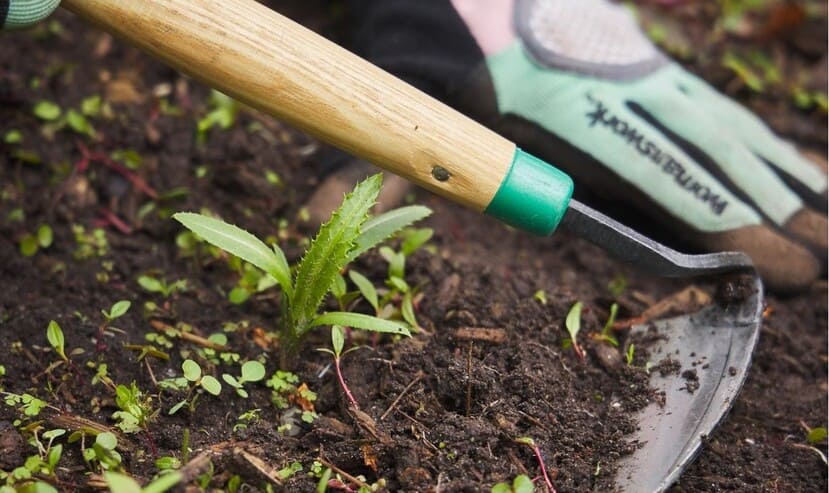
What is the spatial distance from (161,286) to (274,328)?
270 mm

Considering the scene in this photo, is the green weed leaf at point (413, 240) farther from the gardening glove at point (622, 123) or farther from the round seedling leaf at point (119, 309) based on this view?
the round seedling leaf at point (119, 309)

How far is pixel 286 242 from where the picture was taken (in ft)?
7.04

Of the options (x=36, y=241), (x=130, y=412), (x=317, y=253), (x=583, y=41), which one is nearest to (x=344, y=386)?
(x=317, y=253)

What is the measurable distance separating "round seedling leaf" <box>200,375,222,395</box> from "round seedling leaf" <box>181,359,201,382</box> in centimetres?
1

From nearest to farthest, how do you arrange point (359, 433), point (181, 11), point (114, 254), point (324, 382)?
point (181, 11)
point (359, 433)
point (324, 382)
point (114, 254)

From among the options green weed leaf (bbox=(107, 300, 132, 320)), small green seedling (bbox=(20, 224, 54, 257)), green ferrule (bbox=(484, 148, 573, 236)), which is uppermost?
green ferrule (bbox=(484, 148, 573, 236))

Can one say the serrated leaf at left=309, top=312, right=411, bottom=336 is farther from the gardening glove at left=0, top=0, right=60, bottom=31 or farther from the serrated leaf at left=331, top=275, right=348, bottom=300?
the gardening glove at left=0, top=0, right=60, bottom=31

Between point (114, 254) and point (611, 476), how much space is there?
3.99 ft

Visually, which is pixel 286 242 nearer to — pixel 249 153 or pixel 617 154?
pixel 249 153

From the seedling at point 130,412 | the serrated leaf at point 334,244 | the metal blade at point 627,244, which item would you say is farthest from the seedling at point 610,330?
the seedling at point 130,412

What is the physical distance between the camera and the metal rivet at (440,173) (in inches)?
63.6

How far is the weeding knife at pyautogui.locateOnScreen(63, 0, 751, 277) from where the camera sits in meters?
1.56

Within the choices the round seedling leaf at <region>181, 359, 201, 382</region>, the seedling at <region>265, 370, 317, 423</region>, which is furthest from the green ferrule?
the round seedling leaf at <region>181, 359, 201, 382</region>

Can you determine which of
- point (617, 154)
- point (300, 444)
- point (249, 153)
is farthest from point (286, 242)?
point (617, 154)
